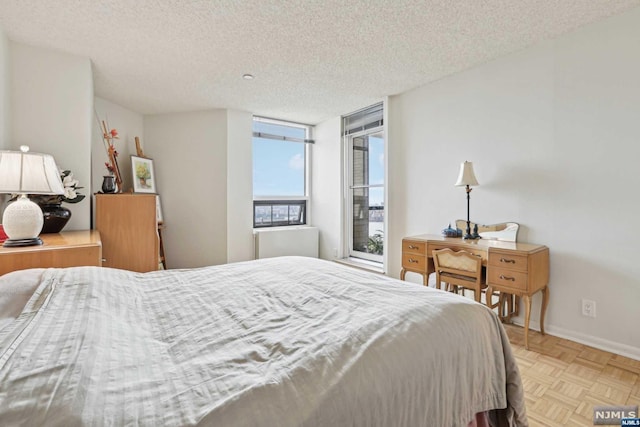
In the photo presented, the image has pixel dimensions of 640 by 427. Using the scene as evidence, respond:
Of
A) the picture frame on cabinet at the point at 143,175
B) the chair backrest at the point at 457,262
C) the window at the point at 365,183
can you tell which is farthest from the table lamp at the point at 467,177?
the picture frame on cabinet at the point at 143,175

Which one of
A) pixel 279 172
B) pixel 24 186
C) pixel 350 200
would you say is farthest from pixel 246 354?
pixel 279 172

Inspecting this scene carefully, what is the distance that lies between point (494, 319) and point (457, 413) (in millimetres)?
426

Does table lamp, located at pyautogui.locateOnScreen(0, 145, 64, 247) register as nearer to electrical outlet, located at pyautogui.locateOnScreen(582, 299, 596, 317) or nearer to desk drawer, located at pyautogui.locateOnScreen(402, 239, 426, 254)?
desk drawer, located at pyautogui.locateOnScreen(402, 239, 426, 254)

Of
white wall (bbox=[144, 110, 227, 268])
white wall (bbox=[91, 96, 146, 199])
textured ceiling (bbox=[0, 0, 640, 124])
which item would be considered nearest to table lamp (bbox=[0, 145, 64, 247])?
textured ceiling (bbox=[0, 0, 640, 124])

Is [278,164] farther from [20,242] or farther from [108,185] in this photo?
[20,242]

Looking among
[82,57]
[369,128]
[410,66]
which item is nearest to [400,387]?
[410,66]

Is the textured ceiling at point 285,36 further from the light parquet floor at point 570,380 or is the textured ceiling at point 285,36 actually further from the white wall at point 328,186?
the light parquet floor at point 570,380

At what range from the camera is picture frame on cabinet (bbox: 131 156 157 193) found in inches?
159

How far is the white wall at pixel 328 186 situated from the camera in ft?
15.6

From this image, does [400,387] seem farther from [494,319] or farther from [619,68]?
[619,68]

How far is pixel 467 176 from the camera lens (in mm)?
2834

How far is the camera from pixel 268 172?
16.1 feet

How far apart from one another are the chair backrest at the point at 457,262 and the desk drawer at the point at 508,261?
111 mm

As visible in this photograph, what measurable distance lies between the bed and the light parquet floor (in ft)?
2.03
